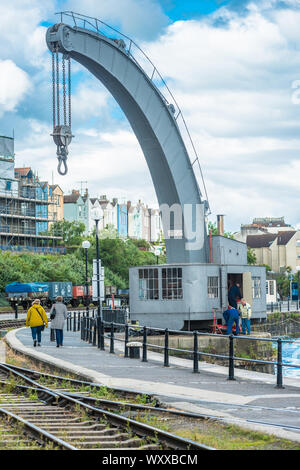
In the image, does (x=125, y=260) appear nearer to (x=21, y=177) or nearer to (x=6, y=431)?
(x=21, y=177)

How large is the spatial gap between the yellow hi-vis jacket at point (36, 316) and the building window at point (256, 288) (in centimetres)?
1097

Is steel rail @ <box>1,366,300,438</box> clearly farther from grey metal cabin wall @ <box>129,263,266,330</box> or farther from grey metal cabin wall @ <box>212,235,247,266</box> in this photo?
grey metal cabin wall @ <box>212,235,247,266</box>

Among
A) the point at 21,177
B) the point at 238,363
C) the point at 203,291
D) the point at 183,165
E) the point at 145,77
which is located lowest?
the point at 238,363

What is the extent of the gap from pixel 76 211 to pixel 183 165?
362 feet

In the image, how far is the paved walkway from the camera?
401 inches

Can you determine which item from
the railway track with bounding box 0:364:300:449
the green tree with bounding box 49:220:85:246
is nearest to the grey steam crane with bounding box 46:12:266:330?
the railway track with bounding box 0:364:300:449

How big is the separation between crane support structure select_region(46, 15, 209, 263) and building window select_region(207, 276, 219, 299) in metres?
1.99

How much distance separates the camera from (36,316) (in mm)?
22234

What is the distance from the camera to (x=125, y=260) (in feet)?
296

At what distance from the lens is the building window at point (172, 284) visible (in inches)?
1076

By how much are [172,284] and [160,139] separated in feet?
19.9

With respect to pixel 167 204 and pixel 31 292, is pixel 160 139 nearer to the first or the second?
pixel 167 204

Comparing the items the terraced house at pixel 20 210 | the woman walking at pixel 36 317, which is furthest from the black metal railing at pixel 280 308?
the terraced house at pixel 20 210
